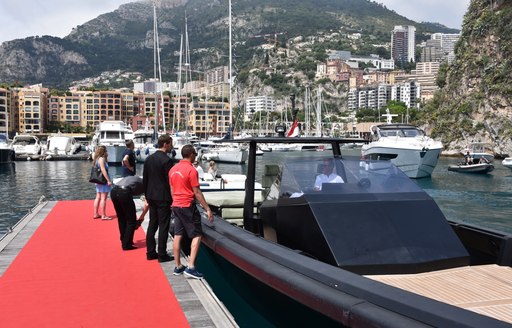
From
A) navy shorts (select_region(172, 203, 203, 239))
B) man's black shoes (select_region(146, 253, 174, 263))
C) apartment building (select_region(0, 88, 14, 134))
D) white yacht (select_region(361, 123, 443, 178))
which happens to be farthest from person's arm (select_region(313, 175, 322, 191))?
apartment building (select_region(0, 88, 14, 134))

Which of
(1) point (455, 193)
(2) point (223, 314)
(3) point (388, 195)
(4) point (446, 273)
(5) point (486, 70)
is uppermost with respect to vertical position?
(5) point (486, 70)

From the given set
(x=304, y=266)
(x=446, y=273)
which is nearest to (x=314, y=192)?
(x=304, y=266)

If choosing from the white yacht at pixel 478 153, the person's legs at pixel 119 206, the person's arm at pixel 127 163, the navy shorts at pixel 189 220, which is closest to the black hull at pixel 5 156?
the white yacht at pixel 478 153

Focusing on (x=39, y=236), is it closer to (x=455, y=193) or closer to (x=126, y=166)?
(x=126, y=166)

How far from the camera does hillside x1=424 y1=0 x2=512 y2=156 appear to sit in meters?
68.6

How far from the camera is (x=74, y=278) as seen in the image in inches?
259

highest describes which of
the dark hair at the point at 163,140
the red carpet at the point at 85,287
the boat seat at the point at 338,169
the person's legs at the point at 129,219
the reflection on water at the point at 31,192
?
the dark hair at the point at 163,140

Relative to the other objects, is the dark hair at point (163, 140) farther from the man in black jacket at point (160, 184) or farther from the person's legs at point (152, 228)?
the person's legs at point (152, 228)

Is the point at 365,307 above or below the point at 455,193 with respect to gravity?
above

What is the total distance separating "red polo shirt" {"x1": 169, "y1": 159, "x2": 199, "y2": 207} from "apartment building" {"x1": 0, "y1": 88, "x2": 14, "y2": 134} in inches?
5736

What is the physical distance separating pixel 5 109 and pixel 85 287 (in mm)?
146245

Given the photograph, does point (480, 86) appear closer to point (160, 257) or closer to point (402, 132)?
point (402, 132)

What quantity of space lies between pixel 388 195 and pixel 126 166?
6.34 meters

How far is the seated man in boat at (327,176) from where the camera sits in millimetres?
5648
